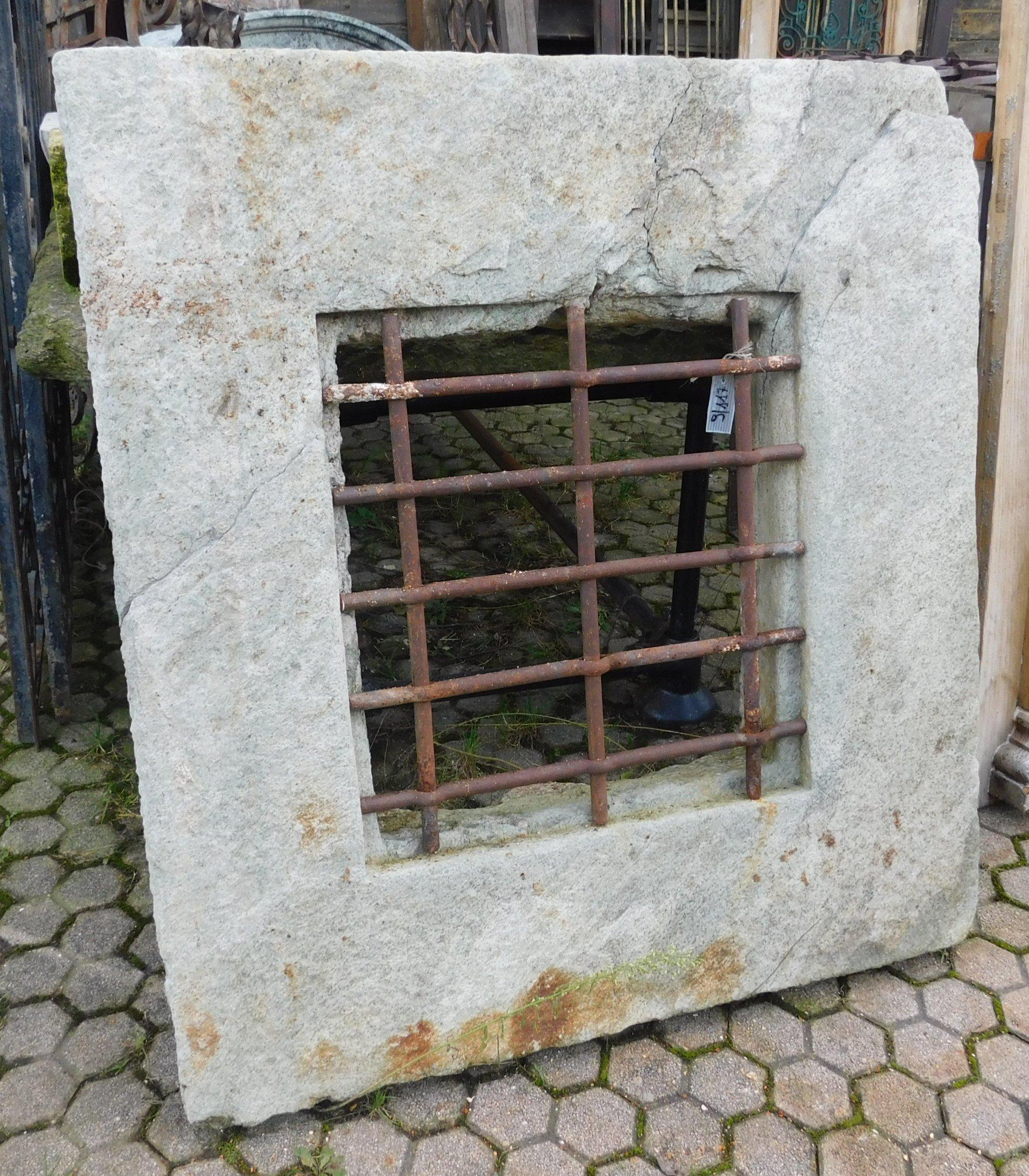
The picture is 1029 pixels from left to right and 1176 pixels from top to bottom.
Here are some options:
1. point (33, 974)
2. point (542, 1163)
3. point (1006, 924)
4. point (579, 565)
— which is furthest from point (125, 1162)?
point (1006, 924)

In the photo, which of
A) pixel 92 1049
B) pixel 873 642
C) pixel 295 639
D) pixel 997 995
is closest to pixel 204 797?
pixel 295 639

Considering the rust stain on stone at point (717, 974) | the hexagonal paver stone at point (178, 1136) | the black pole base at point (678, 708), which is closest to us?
the hexagonal paver stone at point (178, 1136)

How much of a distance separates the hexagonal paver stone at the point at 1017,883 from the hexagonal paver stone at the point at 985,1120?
65 centimetres

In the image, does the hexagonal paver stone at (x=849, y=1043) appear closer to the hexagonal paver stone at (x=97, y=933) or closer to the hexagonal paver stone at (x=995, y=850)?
the hexagonal paver stone at (x=995, y=850)

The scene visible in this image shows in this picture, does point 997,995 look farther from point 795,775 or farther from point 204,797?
point 204,797

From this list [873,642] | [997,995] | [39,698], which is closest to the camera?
[873,642]

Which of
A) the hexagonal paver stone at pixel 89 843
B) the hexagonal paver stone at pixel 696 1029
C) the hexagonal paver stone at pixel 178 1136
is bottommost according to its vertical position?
the hexagonal paver stone at pixel 178 1136

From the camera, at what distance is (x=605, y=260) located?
1.92 m

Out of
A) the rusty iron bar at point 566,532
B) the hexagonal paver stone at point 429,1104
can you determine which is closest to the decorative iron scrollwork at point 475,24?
the rusty iron bar at point 566,532

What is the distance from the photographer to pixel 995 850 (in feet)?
9.09

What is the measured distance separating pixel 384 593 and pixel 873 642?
99 centimetres

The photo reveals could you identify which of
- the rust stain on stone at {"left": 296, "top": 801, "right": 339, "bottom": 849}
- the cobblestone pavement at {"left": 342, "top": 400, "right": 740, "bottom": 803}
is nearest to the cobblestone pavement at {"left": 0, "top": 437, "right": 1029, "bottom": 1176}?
the rust stain on stone at {"left": 296, "top": 801, "right": 339, "bottom": 849}

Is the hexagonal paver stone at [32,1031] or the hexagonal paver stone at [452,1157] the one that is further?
the hexagonal paver stone at [32,1031]

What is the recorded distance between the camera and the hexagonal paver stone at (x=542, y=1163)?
1910 mm
